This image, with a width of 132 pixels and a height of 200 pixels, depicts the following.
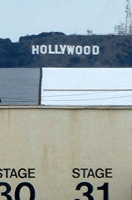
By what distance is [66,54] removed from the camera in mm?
35562

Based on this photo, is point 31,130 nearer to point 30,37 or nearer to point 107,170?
point 107,170

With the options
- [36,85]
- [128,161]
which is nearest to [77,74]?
[36,85]

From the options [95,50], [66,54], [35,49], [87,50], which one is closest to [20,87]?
[66,54]

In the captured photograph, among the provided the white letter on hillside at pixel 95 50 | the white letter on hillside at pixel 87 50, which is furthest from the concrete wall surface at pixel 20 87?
the white letter on hillside at pixel 95 50

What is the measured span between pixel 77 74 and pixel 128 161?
24367 millimetres

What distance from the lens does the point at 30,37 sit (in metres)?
35.6

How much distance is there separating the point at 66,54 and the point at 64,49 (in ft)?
1.23

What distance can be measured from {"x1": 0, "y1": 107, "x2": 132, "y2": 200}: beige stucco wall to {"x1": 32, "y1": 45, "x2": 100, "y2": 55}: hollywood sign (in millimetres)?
29707

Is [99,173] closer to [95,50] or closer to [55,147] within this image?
[55,147]

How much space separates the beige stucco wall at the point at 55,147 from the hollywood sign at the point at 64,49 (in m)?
29.7

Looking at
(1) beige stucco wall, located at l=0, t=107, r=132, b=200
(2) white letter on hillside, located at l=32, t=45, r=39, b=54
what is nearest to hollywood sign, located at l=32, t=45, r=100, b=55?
(2) white letter on hillside, located at l=32, t=45, r=39, b=54

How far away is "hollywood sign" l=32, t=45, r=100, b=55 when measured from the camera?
117 feet

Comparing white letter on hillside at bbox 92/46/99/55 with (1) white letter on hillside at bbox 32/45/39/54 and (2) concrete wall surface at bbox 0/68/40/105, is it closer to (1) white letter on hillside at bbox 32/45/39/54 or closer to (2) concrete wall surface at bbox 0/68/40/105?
(1) white letter on hillside at bbox 32/45/39/54

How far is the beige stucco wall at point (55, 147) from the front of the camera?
240 inches
